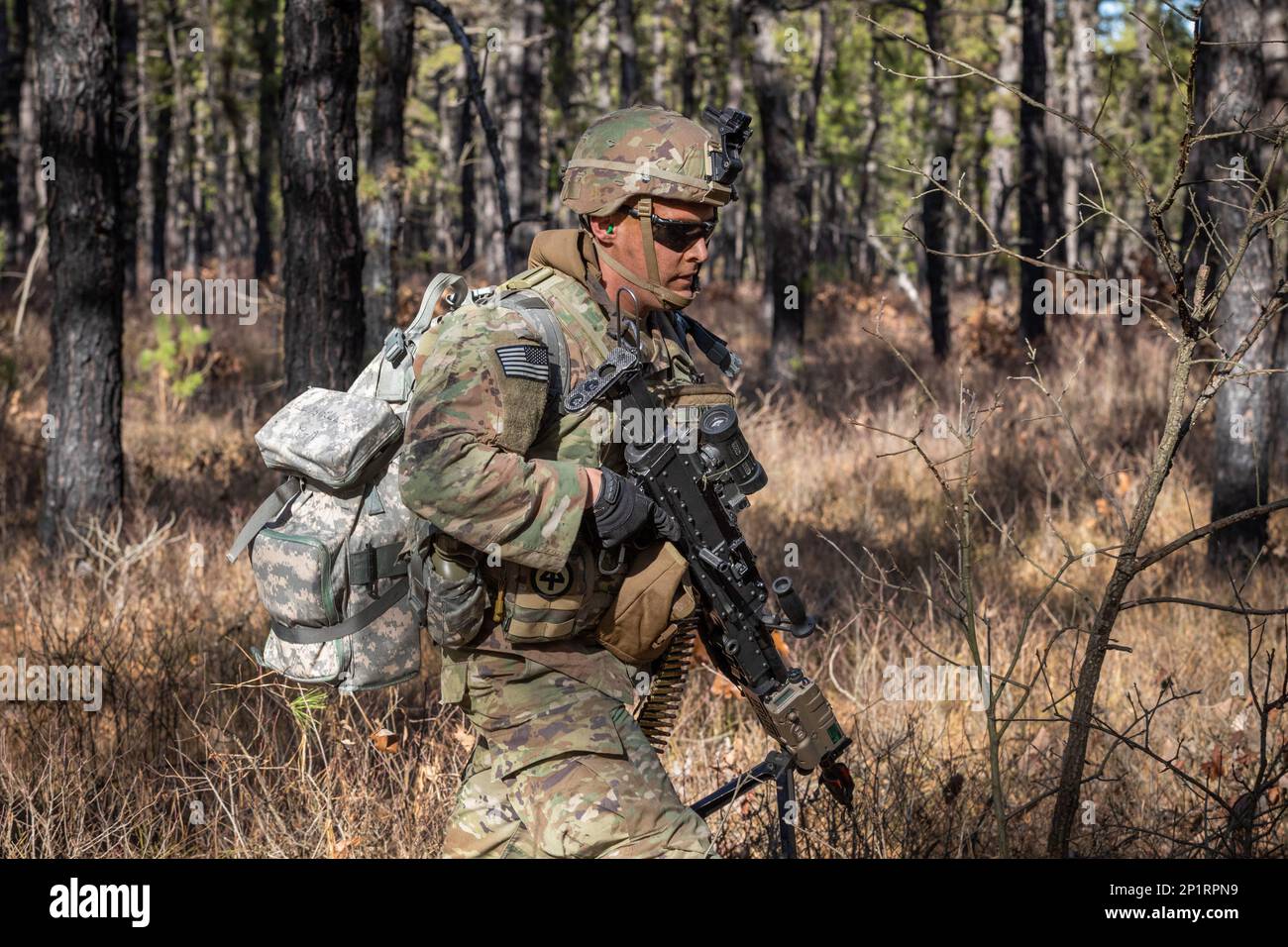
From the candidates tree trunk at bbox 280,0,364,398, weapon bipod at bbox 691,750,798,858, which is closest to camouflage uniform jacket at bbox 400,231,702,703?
weapon bipod at bbox 691,750,798,858

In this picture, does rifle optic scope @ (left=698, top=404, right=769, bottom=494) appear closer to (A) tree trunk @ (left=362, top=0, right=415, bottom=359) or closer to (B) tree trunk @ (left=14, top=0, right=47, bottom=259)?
(A) tree trunk @ (left=362, top=0, right=415, bottom=359)

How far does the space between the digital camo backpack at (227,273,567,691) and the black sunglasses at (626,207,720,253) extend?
1.04 ft

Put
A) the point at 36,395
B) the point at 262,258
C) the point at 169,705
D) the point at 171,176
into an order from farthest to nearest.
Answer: the point at 171,176 < the point at 262,258 < the point at 36,395 < the point at 169,705

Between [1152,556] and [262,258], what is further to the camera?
[262,258]

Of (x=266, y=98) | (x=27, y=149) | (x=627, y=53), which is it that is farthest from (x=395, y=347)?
(x=266, y=98)

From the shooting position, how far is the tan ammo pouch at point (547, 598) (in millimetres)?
2650

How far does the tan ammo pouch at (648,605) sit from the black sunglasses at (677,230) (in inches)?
26.0

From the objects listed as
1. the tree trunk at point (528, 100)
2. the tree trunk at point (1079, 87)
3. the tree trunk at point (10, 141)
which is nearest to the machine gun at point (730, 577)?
the tree trunk at point (528, 100)

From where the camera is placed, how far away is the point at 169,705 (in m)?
4.14

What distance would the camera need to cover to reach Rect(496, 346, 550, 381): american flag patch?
8.31ft
